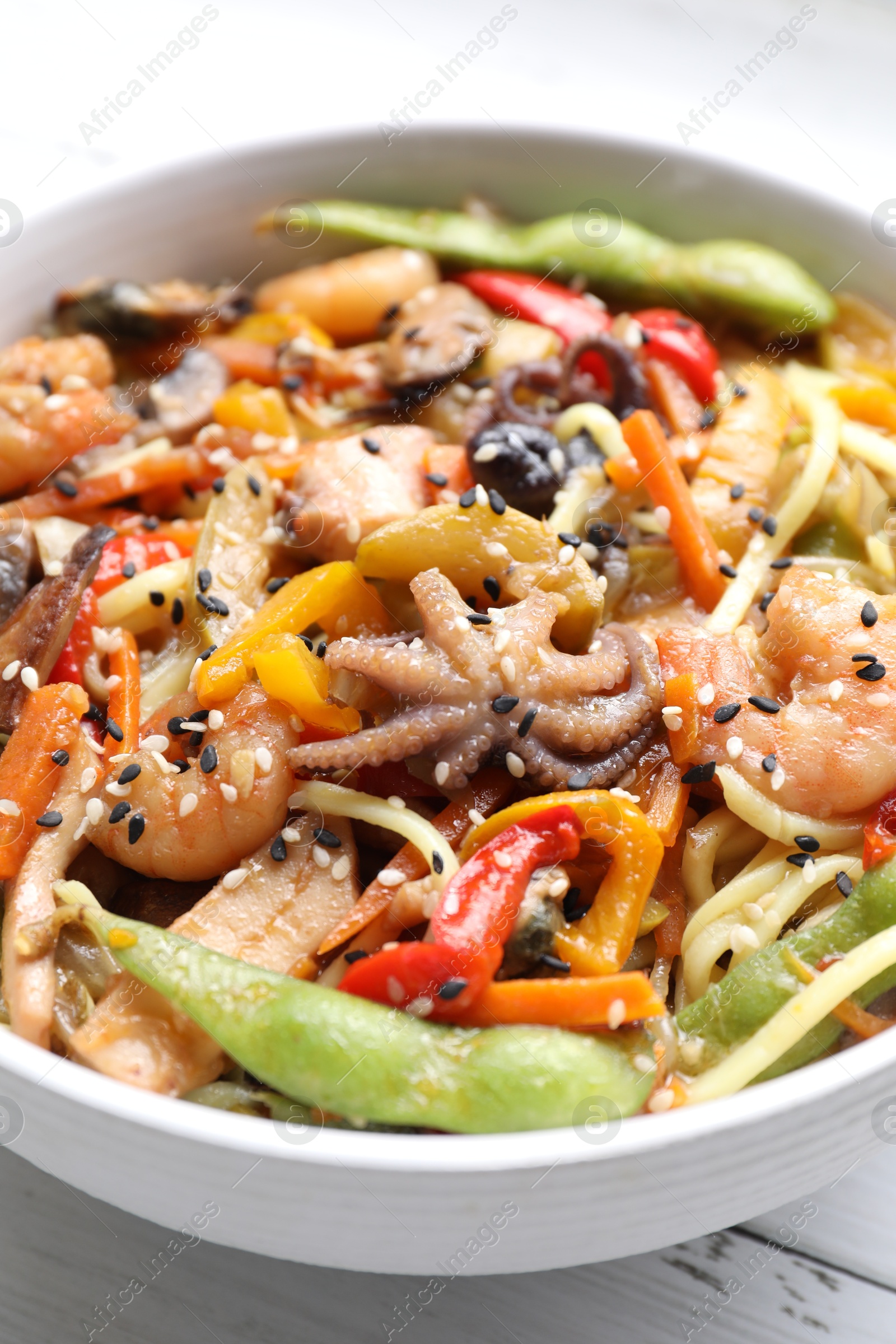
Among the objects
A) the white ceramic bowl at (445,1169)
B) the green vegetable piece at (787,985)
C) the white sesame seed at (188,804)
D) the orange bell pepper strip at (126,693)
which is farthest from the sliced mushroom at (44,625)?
the green vegetable piece at (787,985)

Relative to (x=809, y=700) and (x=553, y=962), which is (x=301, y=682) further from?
(x=809, y=700)

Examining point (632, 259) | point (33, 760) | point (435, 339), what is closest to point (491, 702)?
point (33, 760)

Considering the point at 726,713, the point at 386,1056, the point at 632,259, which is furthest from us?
the point at 632,259

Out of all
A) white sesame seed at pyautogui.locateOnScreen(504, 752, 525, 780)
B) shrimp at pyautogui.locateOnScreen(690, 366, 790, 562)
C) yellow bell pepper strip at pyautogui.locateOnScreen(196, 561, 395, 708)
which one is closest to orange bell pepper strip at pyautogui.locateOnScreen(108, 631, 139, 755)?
yellow bell pepper strip at pyautogui.locateOnScreen(196, 561, 395, 708)

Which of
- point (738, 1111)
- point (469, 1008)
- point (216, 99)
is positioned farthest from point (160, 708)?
point (216, 99)

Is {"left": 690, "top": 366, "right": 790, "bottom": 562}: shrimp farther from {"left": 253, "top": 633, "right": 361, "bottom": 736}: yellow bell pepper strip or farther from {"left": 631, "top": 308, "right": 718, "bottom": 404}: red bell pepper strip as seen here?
{"left": 253, "top": 633, "right": 361, "bottom": 736}: yellow bell pepper strip

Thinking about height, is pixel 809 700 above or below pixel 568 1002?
above
